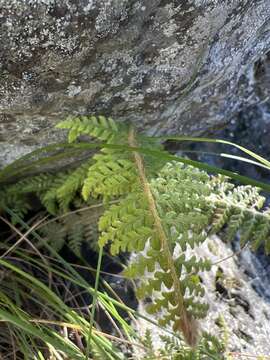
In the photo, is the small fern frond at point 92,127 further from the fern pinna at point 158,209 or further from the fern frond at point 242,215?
the fern frond at point 242,215

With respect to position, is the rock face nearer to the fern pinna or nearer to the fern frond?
the fern pinna

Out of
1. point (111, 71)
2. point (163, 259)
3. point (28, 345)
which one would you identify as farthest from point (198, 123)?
point (28, 345)

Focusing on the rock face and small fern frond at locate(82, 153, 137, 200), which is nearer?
the rock face

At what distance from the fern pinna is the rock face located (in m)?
0.10

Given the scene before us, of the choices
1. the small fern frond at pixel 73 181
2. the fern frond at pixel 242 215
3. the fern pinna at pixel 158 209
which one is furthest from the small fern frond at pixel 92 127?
the fern frond at pixel 242 215

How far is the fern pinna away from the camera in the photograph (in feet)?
4.78

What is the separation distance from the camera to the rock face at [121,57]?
131 cm

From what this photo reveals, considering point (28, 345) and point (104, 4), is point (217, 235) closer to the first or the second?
point (28, 345)

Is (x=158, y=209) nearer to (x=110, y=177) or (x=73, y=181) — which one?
(x=110, y=177)

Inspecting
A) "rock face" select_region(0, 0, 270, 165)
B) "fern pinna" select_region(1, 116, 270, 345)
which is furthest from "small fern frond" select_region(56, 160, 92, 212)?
"rock face" select_region(0, 0, 270, 165)

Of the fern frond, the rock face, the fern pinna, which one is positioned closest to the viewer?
the rock face

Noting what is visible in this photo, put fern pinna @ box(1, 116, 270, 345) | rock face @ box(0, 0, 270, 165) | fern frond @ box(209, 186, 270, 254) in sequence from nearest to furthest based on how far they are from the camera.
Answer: rock face @ box(0, 0, 270, 165)
fern pinna @ box(1, 116, 270, 345)
fern frond @ box(209, 186, 270, 254)

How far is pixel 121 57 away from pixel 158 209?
472 millimetres

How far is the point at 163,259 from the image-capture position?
1.47 metres
